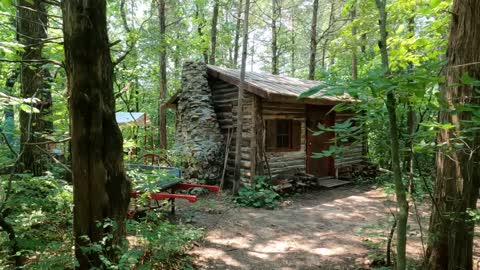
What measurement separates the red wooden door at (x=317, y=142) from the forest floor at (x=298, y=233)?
1890mm

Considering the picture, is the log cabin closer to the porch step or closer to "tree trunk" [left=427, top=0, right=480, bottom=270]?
the porch step

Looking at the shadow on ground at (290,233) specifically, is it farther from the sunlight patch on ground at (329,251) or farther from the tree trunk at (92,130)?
the tree trunk at (92,130)

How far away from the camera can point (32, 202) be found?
3248mm

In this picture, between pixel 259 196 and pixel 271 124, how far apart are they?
8.51 ft

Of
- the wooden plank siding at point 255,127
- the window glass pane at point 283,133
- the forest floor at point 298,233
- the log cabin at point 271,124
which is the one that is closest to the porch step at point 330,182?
the log cabin at point 271,124

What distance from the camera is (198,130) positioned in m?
9.71

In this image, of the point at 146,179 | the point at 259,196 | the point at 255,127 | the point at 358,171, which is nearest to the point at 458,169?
the point at 146,179

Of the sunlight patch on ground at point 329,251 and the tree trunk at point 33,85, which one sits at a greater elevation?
the tree trunk at point 33,85

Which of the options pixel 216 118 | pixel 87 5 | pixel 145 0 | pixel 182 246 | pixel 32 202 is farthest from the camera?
pixel 145 0

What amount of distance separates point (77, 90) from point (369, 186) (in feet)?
33.0

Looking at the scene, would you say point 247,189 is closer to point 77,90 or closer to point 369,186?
point 369,186

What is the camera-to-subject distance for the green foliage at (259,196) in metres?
7.87

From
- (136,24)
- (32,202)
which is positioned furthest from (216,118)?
(136,24)

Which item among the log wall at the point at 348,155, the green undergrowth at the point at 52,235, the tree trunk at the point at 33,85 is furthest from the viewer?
the log wall at the point at 348,155
